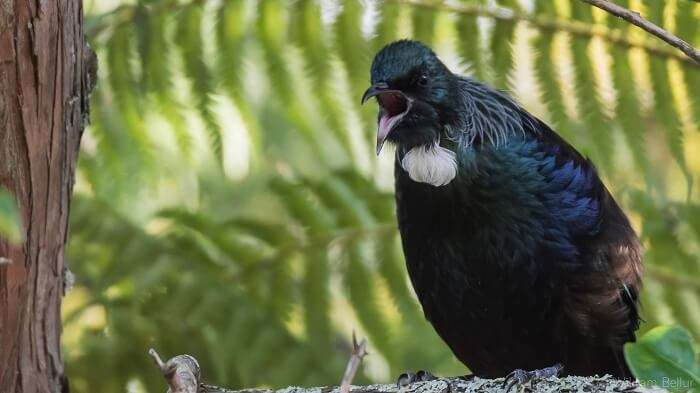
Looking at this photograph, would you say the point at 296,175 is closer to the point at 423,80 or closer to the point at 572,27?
the point at 572,27

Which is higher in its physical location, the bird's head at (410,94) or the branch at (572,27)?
the branch at (572,27)

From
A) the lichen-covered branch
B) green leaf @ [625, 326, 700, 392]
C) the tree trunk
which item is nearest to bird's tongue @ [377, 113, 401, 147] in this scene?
the lichen-covered branch

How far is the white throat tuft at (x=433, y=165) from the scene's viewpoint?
9.41 feet

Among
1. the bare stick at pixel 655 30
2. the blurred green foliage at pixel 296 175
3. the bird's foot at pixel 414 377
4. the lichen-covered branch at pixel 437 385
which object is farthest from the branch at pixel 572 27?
the bare stick at pixel 655 30

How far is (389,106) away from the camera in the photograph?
2.94 m

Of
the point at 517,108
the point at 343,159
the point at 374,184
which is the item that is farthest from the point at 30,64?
the point at 343,159

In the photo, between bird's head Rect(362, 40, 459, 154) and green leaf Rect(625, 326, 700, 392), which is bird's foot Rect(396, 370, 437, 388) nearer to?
bird's head Rect(362, 40, 459, 154)

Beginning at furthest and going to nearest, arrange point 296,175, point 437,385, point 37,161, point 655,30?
point 296,175 → point 437,385 → point 37,161 → point 655,30

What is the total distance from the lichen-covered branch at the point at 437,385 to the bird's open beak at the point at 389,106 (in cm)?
66

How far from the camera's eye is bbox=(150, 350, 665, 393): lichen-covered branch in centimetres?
212

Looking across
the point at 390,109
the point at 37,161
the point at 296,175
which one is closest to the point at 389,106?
the point at 390,109

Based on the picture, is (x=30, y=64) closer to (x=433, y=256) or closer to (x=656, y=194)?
(x=433, y=256)

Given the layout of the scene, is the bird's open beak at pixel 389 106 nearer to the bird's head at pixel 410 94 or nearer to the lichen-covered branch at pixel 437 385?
the bird's head at pixel 410 94

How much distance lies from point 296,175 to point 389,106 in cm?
162
